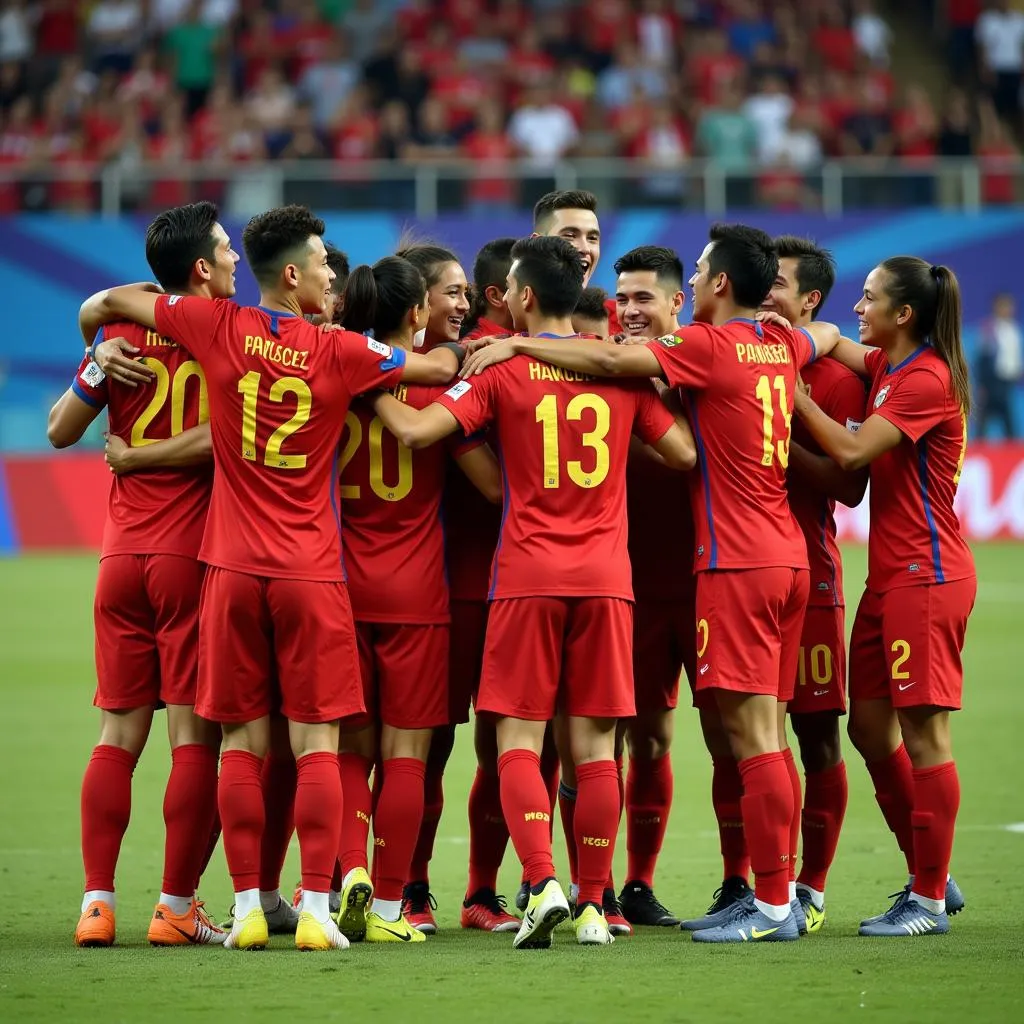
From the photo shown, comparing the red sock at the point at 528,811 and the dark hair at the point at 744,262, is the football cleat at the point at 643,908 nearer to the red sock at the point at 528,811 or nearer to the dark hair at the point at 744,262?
the red sock at the point at 528,811

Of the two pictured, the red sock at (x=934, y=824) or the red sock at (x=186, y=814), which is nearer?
the red sock at (x=186, y=814)

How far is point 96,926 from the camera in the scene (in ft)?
19.5

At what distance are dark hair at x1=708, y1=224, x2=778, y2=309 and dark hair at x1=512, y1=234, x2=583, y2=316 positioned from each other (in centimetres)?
52

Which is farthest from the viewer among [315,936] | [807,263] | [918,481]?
[807,263]

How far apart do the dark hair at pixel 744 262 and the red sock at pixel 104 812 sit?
2.78 meters

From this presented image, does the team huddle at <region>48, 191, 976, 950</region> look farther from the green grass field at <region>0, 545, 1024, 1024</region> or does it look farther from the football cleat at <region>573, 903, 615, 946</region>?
the green grass field at <region>0, 545, 1024, 1024</region>

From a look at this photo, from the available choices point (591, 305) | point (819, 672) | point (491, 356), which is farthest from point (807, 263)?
point (819, 672)

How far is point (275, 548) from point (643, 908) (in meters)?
2.10

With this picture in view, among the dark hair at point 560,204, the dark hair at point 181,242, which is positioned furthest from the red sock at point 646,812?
the dark hair at point 181,242

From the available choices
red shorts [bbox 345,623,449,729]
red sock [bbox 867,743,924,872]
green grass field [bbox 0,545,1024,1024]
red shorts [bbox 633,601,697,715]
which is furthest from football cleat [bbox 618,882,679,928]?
red shorts [bbox 345,623,449,729]

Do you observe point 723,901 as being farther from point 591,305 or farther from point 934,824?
point 591,305

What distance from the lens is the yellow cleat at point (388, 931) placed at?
606cm

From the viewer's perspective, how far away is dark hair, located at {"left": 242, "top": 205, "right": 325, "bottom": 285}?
602cm

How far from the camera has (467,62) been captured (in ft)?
83.4
